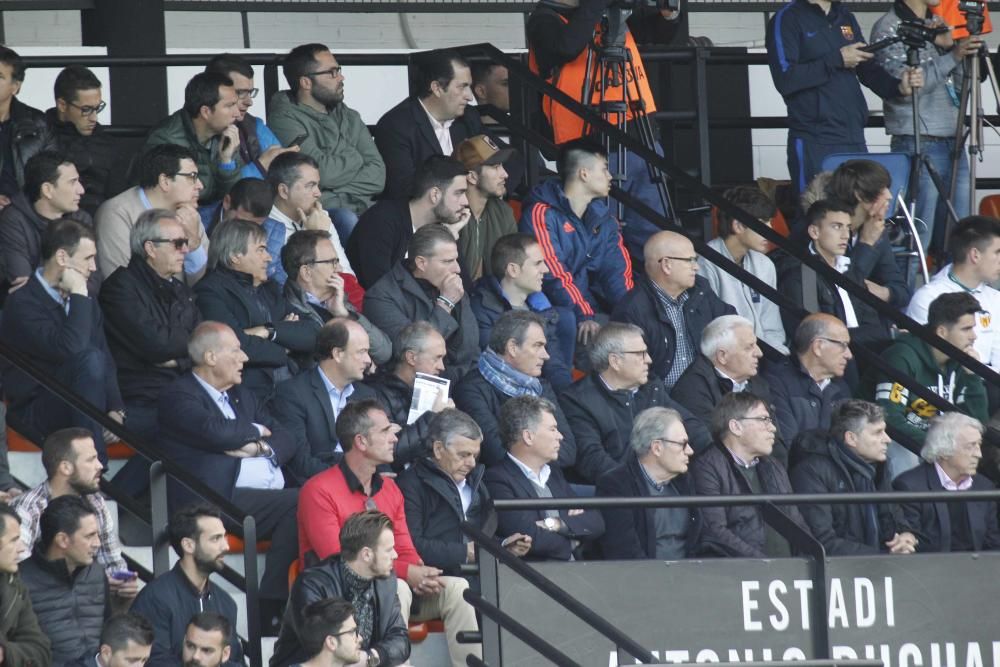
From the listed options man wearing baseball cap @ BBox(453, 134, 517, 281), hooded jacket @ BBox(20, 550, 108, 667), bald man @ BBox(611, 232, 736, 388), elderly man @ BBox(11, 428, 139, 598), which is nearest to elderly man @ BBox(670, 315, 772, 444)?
bald man @ BBox(611, 232, 736, 388)

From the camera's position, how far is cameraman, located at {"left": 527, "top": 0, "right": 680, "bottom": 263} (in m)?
11.5

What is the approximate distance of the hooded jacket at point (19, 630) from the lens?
7785 millimetres

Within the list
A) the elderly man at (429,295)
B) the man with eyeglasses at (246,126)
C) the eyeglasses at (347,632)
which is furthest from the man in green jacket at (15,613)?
the man with eyeglasses at (246,126)

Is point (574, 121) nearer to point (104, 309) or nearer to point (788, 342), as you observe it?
point (788, 342)

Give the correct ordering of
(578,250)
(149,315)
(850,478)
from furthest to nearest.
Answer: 1. (578,250)
2. (850,478)
3. (149,315)

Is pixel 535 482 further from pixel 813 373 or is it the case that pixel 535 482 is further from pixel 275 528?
pixel 813 373

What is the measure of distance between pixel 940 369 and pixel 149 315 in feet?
12.5

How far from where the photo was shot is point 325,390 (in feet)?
31.2

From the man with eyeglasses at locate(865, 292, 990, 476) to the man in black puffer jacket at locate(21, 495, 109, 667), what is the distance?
13.4ft

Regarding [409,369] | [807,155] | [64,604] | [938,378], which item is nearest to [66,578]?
[64,604]

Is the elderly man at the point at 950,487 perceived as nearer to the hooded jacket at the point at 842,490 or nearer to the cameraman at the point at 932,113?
the hooded jacket at the point at 842,490

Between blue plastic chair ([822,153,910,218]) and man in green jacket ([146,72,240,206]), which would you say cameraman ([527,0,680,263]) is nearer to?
blue plastic chair ([822,153,910,218])

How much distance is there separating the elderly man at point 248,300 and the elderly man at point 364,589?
1398 millimetres

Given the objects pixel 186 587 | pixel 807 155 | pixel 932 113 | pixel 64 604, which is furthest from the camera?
pixel 932 113
